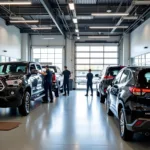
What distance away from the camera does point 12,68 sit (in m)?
8.34

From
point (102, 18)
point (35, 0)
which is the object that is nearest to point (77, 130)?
point (35, 0)

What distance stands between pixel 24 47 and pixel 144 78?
643 inches

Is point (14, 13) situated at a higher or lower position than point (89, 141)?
higher

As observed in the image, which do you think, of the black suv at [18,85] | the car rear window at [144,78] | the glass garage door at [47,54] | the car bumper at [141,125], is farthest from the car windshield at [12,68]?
the glass garage door at [47,54]

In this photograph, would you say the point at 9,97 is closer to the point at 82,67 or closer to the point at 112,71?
the point at 112,71

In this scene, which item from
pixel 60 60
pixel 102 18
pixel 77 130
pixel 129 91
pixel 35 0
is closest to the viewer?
pixel 129 91

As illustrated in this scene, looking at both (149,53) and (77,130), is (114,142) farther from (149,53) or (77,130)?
(149,53)

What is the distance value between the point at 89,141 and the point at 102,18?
1243 centimetres

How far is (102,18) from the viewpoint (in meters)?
16.0

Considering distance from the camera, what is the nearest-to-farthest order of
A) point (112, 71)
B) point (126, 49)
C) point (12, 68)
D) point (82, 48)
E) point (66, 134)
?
point (66, 134) → point (12, 68) → point (112, 71) → point (126, 49) → point (82, 48)

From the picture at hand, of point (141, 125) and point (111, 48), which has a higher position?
point (111, 48)

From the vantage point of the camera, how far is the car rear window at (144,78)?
14.2 ft

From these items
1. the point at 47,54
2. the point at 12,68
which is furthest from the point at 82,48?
the point at 12,68

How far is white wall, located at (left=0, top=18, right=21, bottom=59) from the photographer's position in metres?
15.0
